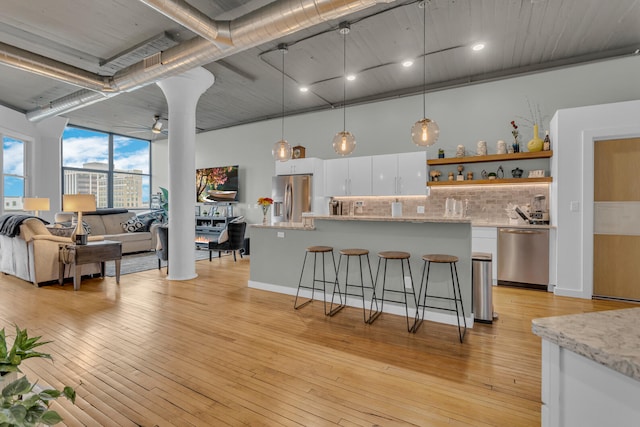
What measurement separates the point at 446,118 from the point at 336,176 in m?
Result: 2.34

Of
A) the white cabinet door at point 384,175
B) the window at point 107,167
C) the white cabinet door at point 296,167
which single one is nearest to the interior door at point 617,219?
the white cabinet door at point 384,175

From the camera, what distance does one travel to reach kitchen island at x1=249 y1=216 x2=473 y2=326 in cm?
326

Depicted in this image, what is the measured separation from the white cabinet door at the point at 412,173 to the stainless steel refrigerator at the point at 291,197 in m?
1.86

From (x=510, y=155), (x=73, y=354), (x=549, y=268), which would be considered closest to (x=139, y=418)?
(x=73, y=354)

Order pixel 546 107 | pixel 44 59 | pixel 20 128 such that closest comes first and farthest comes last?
pixel 44 59 < pixel 546 107 < pixel 20 128

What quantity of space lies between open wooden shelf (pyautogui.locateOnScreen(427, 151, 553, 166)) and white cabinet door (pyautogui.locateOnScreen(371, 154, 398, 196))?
0.64 meters

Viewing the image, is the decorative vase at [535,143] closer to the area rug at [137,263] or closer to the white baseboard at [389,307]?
the white baseboard at [389,307]

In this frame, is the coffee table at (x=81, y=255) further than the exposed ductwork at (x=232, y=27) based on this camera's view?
Yes

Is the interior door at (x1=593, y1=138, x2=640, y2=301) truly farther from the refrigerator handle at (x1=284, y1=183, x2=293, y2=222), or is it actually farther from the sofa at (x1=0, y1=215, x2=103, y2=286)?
the sofa at (x1=0, y1=215, x2=103, y2=286)

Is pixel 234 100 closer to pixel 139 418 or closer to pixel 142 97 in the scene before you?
pixel 142 97

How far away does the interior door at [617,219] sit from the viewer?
12.8 feet

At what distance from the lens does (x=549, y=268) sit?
14.4 feet

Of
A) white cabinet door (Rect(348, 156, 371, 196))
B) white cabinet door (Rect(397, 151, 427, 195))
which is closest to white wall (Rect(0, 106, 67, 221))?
white cabinet door (Rect(348, 156, 371, 196))

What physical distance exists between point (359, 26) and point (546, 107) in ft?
11.0
